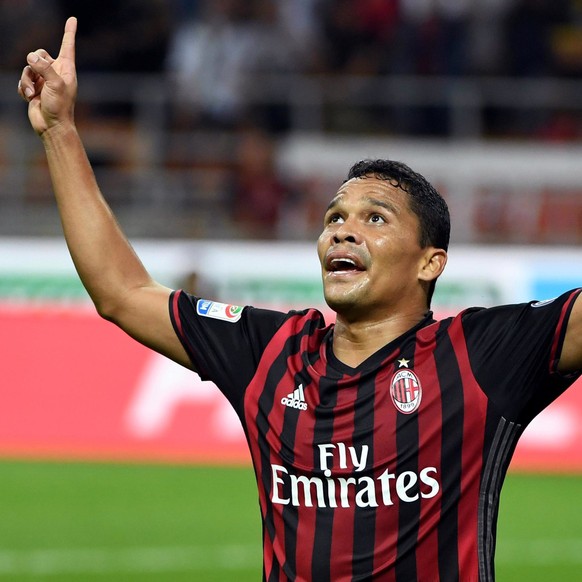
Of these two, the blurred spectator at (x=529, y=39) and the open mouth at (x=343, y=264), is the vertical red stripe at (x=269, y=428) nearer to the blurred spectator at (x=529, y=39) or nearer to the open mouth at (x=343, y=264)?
the open mouth at (x=343, y=264)

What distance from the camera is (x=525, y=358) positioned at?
367cm

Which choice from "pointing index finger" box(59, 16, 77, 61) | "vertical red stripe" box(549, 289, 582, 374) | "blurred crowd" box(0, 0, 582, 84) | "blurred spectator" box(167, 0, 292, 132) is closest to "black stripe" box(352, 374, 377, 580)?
"vertical red stripe" box(549, 289, 582, 374)

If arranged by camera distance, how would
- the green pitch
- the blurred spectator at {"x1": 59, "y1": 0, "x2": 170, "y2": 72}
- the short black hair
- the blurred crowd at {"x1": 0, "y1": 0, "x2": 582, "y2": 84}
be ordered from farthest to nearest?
1. the blurred crowd at {"x1": 0, "y1": 0, "x2": 582, "y2": 84}
2. the blurred spectator at {"x1": 59, "y1": 0, "x2": 170, "y2": 72}
3. the green pitch
4. the short black hair

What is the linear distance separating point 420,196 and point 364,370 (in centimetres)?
59

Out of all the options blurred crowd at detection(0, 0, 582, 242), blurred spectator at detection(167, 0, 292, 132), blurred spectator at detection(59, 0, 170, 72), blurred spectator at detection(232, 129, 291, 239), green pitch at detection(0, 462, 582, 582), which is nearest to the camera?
green pitch at detection(0, 462, 582, 582)

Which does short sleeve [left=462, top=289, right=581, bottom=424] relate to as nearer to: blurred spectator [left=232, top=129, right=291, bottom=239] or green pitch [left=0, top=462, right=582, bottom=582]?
green pitch [left=0, top=462, right=582, bottom=582]

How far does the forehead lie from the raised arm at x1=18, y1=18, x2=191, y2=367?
0.66 metres

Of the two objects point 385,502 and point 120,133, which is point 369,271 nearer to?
point 385,502

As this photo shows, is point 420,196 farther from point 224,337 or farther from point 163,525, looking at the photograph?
point 163,525

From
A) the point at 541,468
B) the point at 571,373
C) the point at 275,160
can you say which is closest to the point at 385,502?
the point at 571,373

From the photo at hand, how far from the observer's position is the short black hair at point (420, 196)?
4.06 m

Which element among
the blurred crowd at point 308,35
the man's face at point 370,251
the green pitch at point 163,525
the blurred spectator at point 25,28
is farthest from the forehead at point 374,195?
A: the blurred spectator at point 25,28

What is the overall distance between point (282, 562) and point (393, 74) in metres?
12.2

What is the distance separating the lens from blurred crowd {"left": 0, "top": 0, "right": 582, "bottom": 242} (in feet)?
48.5
